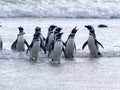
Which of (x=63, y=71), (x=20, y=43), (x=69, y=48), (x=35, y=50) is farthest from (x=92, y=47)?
(x=63, y=71)

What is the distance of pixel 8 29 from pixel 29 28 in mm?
1197

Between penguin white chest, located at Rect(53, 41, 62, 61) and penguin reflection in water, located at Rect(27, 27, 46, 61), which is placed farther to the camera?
penguin reflection in water, located at Rect(27, 27, 46, 61)

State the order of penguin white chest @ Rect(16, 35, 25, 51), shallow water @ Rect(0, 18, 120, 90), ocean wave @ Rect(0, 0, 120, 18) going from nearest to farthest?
shallow water @ Rect(0, 18, 120, 90) < penguin white chest @ Rect(16, 35, 25, 51) < ocean wave @ Rect(0, 0, 120, 18)

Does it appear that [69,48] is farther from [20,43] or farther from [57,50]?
[20,43]

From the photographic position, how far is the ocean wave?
25688 mm

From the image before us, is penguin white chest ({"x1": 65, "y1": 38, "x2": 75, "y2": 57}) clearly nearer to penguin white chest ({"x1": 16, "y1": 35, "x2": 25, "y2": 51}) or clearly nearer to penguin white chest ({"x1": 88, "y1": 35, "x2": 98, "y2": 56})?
penguin white chest ({"x1": 88, "y1": 35, "x2": 98, "y2": 56})

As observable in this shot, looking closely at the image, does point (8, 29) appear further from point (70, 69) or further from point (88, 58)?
point (70, 69)

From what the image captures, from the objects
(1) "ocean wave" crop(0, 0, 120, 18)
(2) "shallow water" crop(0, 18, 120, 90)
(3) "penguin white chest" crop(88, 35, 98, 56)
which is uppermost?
(3) "penguin white chest" crop(88, 35, 98, 56)

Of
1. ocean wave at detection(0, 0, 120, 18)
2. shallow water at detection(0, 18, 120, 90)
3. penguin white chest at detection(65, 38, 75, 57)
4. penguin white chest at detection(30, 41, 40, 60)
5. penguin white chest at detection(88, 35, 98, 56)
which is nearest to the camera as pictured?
shallow water at detection(0, 18, 120, 90)

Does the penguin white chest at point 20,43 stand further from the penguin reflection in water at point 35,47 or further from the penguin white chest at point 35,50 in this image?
the penguin white chest at point 35,50

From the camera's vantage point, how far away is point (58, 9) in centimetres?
2708

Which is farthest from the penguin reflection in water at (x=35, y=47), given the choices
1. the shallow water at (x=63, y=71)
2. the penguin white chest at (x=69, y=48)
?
the penguin white chest at (x=69, y=48)

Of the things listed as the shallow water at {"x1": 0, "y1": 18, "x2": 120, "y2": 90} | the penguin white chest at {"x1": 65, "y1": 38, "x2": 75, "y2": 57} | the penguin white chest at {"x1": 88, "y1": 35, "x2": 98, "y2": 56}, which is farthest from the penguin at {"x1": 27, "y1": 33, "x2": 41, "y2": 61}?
the penguin white chest at {"x1": 88, "y1": 35, "x2": 98, "y2": 56}

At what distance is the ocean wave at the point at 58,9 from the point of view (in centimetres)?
2569
